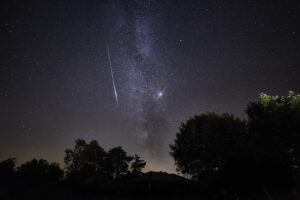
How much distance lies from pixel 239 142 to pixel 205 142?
145 inches

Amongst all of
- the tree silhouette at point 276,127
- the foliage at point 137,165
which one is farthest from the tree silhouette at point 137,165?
the tree silhouette at point 276,127

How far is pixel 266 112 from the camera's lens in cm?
2027

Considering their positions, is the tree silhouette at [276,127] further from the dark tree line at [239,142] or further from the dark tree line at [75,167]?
the dark tree line at [75,167]

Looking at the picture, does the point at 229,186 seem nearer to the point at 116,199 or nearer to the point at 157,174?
the point at 157,174

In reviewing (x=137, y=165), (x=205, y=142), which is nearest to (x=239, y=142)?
(x=205, y=142)

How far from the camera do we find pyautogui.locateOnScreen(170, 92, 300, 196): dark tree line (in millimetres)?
14349

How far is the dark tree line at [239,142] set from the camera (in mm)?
14349

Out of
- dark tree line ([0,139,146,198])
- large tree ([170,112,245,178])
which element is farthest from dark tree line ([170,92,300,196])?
dark tree line ([0,139,146,198])

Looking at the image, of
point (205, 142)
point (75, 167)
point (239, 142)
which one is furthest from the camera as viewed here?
point (75, 167)

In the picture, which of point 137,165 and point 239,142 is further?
point 137,165

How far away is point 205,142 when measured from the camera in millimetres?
21109

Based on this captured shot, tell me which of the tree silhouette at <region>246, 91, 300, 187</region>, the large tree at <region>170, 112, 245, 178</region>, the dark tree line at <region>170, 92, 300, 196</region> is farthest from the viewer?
the large tree at <region>170, 112, 245, 178</region>

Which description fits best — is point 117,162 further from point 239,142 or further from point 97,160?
point 239,142

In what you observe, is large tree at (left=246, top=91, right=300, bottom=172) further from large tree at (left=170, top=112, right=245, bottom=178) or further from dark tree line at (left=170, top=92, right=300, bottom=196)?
large tree at (left=170, top=112, right=245, bottom=178)
